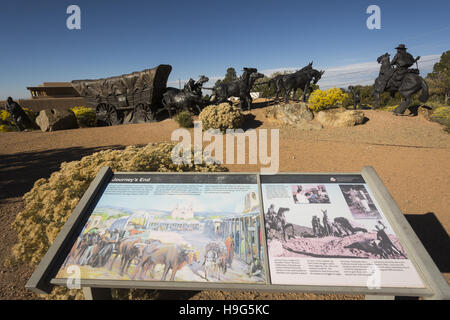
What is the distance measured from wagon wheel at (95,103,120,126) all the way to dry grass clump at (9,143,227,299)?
11.4 m

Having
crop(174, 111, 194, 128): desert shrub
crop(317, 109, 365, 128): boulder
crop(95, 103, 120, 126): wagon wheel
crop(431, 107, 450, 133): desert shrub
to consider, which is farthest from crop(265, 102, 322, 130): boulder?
crop(95, 103, 120, 126): wagon wheel

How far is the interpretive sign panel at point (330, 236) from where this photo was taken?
4.84 feet

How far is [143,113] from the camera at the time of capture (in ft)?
41.9

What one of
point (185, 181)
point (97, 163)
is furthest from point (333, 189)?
point (97, 163)

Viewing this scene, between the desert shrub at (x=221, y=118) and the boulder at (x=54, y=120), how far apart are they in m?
8.21

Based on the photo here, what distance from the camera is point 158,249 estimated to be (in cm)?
166

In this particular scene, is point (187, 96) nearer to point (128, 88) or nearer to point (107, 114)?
point (128, 88)

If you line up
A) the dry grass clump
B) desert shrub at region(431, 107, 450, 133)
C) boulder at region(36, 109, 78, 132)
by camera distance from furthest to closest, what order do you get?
boulder at region(36, 109, 78, 132), desert shrub at region(431, 107, 450, 133), the dry grass clump

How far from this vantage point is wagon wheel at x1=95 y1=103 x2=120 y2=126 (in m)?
13.4

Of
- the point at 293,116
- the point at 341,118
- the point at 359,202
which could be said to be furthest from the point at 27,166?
the point at 341,118

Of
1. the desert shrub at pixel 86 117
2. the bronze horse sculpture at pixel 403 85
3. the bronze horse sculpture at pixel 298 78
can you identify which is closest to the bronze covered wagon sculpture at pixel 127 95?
the desert shrub at pixel 86 117

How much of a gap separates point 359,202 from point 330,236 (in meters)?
0.55

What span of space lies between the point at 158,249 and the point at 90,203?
0.94 metres

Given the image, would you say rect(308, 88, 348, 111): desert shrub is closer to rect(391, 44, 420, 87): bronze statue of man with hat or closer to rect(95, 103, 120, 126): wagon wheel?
rect(391, 44, 420, 87): bronze statue of man with hat
